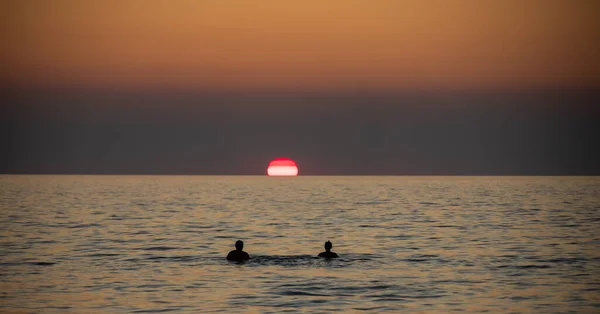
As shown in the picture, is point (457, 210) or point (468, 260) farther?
point (457, 210)

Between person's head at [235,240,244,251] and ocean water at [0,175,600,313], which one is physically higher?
person's head at [235,240,244,251]

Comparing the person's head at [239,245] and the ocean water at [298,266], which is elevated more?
the person's head at [239,245]

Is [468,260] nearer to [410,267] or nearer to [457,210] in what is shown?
[410,267]

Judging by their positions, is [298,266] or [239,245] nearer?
[298,266]

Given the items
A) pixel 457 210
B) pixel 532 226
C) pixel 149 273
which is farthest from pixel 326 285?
pixel 457 210

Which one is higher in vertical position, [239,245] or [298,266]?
[239,245]

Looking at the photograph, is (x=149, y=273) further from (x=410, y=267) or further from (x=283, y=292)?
(x=410, y=267)

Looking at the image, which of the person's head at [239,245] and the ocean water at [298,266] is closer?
the ocean water at [298,266]

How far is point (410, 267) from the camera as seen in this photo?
38.3 m

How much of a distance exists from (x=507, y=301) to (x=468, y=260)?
11.8 meters

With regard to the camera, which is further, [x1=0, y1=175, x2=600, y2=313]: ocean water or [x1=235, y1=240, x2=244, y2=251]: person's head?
[x1=235, y1=240, x2=244, y2=251]: person's head

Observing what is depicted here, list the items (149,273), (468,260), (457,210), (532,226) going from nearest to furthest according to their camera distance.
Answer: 1. (149,273)
2. (468,260)
3. (532,226)
4. (457,210)

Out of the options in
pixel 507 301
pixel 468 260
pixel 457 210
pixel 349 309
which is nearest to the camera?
pixel 349 309

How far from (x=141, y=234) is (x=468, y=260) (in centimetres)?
2284
